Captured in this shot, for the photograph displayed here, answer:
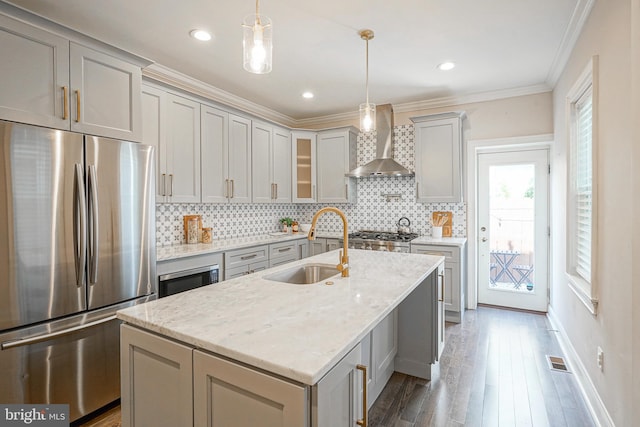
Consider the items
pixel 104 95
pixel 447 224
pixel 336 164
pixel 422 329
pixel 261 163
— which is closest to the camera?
pixel 104 95

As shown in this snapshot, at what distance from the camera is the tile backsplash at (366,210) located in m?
4.04

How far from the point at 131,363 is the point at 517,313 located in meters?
4.28

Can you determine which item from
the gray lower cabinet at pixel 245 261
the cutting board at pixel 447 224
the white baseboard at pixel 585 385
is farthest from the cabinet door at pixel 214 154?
the white baseboard at pixel 585 385

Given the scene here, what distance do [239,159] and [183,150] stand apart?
0.76 metres

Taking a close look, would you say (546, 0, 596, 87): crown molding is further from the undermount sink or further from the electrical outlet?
the undermount sink

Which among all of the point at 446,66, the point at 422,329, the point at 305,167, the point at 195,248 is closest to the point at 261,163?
the point at 305,167

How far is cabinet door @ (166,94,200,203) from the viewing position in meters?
3.05

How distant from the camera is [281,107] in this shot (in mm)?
4684

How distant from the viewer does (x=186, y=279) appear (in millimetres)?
2840

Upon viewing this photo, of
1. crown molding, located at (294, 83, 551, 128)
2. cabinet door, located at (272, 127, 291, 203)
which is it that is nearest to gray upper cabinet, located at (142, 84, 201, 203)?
cabinet door, located at (272, 127, 291, 203)

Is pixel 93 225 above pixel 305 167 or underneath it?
underneath

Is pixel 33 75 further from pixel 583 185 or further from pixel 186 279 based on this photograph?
pixel 583 185
